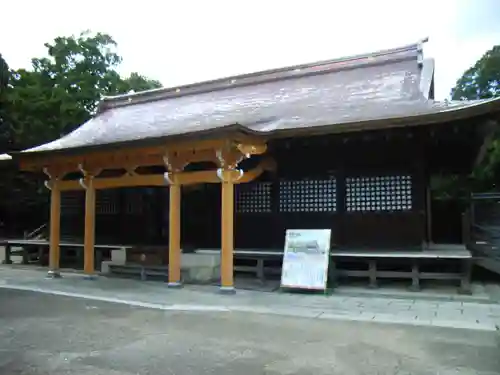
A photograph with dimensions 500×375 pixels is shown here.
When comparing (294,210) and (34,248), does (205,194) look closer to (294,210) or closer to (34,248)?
(294,210)

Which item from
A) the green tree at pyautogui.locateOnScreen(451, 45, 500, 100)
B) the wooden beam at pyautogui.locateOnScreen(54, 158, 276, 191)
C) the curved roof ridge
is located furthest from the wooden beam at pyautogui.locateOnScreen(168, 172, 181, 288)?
the green tree at pyautogui.locateOnScreen(451, 45, 500, 100)

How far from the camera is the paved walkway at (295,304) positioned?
6.28m

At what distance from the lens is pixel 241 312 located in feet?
22.3

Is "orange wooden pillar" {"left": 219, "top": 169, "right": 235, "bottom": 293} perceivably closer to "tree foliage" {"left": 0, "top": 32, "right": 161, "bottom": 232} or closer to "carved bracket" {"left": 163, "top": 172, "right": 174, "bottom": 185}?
"carved bracket" {"left": 163, "top": 172, "right": 174, "bottom": 185}

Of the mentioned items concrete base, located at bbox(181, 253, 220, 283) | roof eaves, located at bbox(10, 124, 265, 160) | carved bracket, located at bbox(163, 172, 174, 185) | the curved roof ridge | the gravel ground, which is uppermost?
the curved roof ridge

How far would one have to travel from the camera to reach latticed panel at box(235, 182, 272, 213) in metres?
10.5

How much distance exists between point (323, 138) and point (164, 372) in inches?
237

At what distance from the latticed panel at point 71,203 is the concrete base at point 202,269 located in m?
5.86

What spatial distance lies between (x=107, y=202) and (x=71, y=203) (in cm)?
182

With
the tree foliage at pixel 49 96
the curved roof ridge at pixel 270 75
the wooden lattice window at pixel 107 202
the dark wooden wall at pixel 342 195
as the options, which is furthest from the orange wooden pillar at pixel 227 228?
the tree foliage at pixel 49 96

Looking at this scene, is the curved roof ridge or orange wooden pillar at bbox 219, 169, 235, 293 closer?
orange wooden pillar at bbox 219, 169, 235, 293

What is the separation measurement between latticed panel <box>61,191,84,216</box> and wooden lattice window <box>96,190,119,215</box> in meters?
0.90

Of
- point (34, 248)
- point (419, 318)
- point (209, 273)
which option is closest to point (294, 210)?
point (209, 273)

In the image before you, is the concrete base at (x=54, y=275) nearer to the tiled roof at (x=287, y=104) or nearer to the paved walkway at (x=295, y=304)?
the paved walkway at (x=295, y=304)
